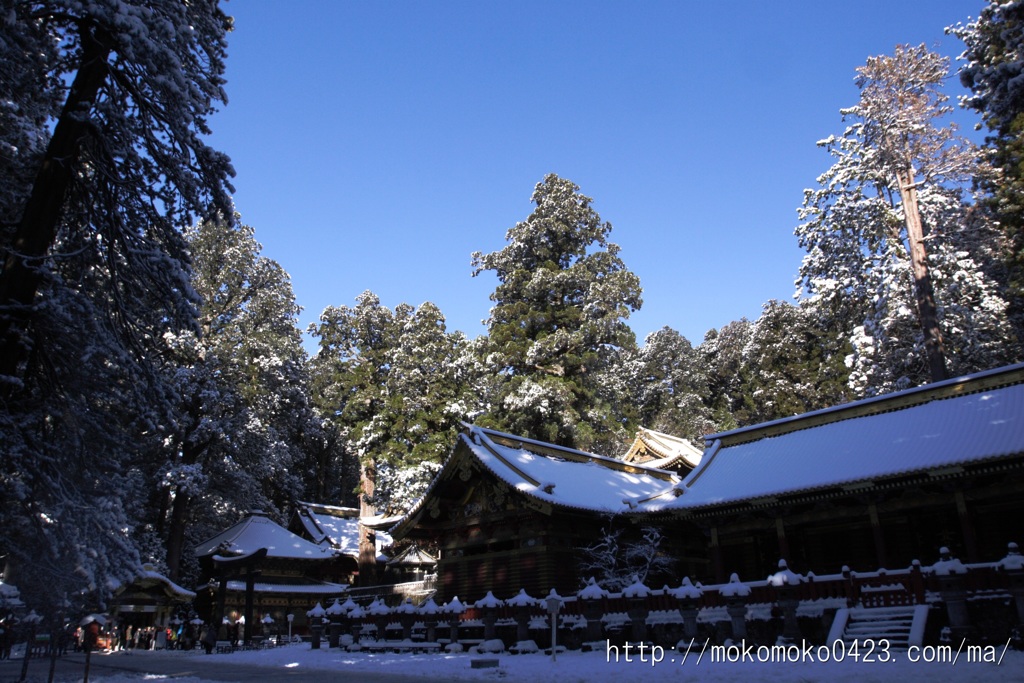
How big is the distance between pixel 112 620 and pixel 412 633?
15.7 meters

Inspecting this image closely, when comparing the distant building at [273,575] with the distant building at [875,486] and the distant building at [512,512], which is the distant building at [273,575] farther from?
the distant building at [875,486]

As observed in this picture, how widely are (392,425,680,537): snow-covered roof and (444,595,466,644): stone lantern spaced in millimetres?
3753

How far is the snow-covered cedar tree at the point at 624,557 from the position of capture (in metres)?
21.6

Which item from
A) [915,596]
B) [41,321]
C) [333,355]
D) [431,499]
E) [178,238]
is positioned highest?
[333,355]

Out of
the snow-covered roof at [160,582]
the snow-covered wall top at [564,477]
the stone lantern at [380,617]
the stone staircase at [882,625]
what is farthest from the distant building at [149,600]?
the stone staircase at [882,625]

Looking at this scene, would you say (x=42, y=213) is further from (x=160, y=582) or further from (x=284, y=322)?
(x=284, y=322)

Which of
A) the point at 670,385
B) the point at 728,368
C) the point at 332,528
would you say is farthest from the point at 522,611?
the point at 670,385

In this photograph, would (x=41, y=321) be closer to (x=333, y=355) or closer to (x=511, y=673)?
(x=511, y=673)

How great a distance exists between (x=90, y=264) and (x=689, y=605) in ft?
44.9

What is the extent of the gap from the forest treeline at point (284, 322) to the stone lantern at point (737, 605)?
11.3m

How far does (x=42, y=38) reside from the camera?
11867 millimetres

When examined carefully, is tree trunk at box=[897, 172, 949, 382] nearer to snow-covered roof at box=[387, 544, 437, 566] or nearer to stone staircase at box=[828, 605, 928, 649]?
stone staircase at box=[828, 605, 928, 649]

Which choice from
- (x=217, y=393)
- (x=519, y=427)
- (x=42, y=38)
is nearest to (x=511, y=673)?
(x=42, y=38)

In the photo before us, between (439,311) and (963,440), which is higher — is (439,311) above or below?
above
